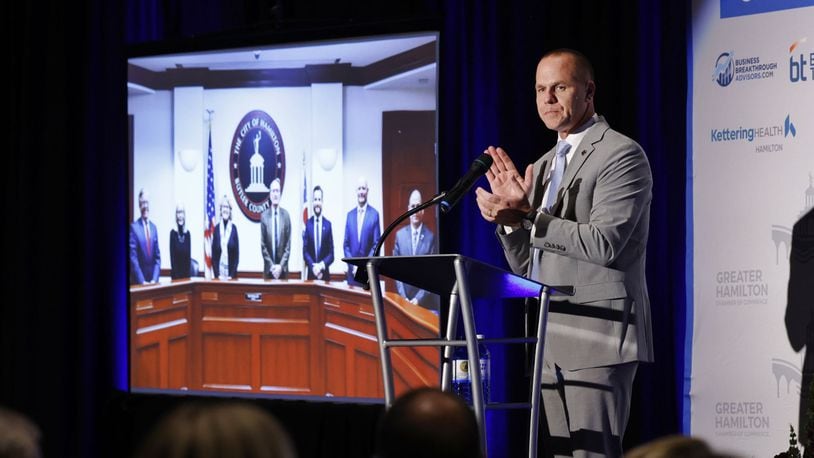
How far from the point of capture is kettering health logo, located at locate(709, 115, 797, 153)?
4.20 meters

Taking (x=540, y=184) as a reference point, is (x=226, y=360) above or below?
below

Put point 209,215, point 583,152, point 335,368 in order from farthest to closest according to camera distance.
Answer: point 209,215, point 335,368, point 583,152

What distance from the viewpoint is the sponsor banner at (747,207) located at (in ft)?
13.7

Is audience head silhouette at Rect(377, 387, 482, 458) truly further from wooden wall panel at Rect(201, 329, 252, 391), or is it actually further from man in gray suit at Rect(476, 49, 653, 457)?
wooden wall panel at Rect(201, 329, 252, 391)

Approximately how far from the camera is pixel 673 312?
4758 mm

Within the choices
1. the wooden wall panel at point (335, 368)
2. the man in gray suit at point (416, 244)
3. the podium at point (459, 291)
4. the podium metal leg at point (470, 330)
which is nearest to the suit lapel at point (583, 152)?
the podium at point (459, 291)

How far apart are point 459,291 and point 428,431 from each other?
1.33m

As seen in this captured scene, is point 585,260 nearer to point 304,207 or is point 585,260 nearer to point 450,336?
point 450,336

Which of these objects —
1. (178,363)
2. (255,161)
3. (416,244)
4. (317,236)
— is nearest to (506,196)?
(416,244)

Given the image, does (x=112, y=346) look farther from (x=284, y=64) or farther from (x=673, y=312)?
(x=673, y=312)

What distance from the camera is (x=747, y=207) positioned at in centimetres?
430

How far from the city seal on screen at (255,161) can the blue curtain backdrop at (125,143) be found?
1.56ft

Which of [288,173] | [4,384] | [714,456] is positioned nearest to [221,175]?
[288,173]

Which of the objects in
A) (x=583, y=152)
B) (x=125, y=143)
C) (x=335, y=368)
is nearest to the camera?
(x=583, y=152)
